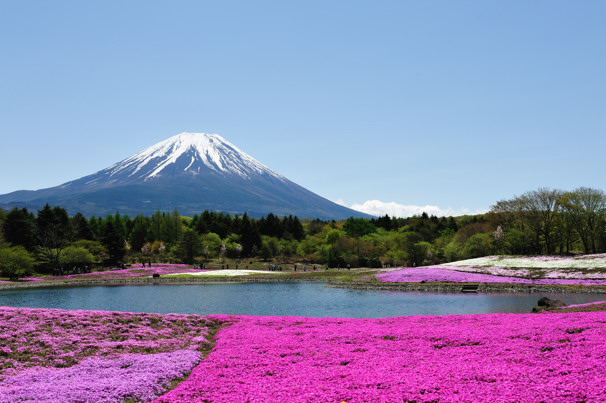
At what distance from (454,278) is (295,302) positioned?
87.2 ft

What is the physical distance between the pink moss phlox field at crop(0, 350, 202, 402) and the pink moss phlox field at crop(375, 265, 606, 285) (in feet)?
155

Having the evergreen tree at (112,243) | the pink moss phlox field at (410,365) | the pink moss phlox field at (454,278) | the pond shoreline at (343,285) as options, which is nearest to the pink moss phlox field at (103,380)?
the pink moss phlox field at (410,365)

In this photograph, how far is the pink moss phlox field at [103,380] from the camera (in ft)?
40.2

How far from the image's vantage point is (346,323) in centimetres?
2608

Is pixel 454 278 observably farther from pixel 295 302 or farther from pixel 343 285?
pixel 295 302

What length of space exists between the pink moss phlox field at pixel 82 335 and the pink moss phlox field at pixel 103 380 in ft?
4.44

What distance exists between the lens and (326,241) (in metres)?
113

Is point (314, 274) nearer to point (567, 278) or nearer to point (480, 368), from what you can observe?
point (567, 278)

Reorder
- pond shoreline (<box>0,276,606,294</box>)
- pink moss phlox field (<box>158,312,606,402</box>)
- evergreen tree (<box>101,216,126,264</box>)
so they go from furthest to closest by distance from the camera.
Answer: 1. evergreen tree (<box>101,216,126,264</box>)
2. pond shoreline (<box>0,276,606,294</box>)
3. pink moss phlox field (<box>158,312,606,402</box>)

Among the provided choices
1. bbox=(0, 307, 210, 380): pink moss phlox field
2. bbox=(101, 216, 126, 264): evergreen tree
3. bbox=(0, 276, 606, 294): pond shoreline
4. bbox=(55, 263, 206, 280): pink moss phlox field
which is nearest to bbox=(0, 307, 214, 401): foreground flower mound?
bbox=(0, 307, 210, 380): pink moss phlox field

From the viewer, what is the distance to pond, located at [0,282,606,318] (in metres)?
36.2

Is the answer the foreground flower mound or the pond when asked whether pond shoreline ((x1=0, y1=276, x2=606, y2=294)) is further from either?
the foreground flower mound

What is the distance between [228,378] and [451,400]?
283 inches

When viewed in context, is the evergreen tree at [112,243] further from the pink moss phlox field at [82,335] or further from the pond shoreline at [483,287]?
the pink moss phlox field at [82,335]
